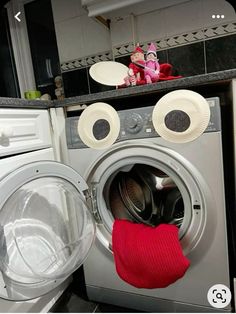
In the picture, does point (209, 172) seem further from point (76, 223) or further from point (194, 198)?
point (76, 223)

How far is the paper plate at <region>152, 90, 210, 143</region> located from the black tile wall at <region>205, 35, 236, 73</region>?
2.18 feet

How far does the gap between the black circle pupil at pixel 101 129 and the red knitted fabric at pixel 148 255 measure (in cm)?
36

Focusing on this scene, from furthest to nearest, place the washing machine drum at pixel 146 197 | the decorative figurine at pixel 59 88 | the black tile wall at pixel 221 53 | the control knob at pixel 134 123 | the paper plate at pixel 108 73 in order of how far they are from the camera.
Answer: the decorative figurine at pixel 59 88 < the black tile wall at pixel 221 53 < the paper plate at pixel 108 73 < the washing machine drum at pixel 146 197 < the control knob at pixel 134 123

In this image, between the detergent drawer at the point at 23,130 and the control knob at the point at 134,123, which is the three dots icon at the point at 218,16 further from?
the detergent drawer at the point at 23,130

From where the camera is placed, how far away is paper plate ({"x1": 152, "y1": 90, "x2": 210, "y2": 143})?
2.38ft

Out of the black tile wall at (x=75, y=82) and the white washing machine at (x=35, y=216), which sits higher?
the black tile wall at (x=75, y=82)

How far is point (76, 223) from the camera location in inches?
36.4

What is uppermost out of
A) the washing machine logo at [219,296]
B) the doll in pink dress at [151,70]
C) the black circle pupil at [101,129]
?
the doll in pink dress at [151,70]

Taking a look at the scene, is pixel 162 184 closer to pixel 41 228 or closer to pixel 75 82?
pixel 41 228

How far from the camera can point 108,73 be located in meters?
1.11

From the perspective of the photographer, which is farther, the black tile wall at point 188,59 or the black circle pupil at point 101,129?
the black tile wall at point 188,59

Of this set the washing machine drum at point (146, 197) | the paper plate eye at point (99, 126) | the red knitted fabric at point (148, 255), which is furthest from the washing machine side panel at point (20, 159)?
the red knitted fabric at point (148, 255)

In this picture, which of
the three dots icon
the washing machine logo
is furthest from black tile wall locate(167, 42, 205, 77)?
the washing machine logo

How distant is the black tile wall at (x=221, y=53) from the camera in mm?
1214
